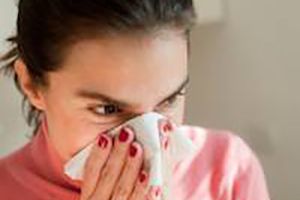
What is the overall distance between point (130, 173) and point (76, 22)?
177 millimetres

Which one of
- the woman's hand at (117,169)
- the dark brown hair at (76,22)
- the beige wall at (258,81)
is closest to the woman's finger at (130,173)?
the woman's hand at (117,169)

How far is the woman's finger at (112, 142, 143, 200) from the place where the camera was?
73cm

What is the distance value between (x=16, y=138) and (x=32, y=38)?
40 cm

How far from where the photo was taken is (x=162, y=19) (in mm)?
785

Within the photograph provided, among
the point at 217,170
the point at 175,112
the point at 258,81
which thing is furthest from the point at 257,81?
the point at 175,112

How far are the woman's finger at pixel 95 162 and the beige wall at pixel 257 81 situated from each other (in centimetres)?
61

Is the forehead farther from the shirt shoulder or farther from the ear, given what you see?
the shirt shoulder

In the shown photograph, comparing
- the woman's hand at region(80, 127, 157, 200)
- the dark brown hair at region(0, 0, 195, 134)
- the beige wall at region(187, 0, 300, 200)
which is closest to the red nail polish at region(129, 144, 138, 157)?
the woman's hand at region(80, 127, 157, 200)

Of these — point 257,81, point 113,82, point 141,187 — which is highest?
point 113,82

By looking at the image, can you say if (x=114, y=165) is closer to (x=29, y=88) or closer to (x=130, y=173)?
(x=130, y=173)

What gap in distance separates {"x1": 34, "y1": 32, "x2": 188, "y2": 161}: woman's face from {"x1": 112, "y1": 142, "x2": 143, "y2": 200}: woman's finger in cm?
5

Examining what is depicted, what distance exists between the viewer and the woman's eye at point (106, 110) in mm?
764

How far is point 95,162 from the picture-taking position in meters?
0.75

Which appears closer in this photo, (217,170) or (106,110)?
(106,110)
